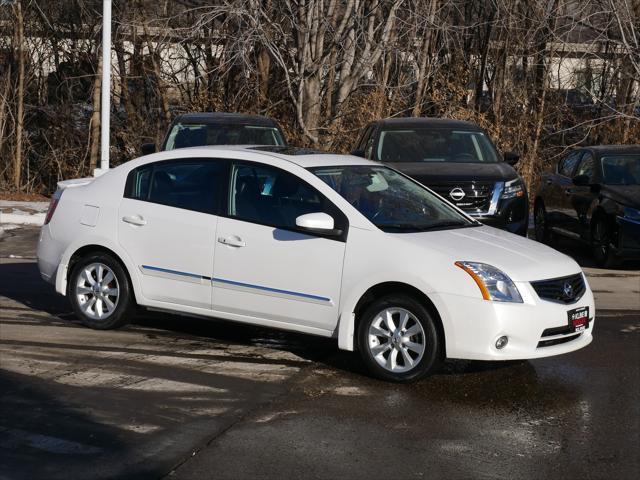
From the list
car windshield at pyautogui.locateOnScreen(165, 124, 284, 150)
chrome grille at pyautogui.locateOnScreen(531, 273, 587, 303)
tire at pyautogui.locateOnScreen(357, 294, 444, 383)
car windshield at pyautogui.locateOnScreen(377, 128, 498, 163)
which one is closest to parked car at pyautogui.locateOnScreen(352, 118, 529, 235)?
car windshield at pyautogui.locateOnScreen(377, 128, 498, 163)

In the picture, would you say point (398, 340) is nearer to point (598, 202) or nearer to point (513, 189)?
point (513, 189)

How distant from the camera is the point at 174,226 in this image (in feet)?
28.1

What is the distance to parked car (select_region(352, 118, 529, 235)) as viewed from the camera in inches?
508

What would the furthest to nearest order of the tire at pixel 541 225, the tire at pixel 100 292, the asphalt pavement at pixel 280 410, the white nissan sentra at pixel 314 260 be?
the tire at pixel 541 225 → the tire at pixel 100 292 → the white nissan sentra at pixel 314 260 → the asphalt pavement at pixel 280 410

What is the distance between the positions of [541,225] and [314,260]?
9119 millimetres

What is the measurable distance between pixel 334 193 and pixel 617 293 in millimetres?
5057

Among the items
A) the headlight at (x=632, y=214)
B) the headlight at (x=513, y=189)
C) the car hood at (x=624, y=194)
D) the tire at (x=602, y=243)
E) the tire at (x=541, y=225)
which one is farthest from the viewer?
the tire at (x=541, y=225)

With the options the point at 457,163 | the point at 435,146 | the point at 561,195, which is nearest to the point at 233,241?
the point at 457,163

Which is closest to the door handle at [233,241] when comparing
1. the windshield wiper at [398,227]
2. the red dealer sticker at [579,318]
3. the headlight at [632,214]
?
the windshield wiper at [398,227]

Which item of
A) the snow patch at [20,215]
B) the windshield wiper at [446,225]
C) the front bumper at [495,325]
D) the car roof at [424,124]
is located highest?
the car roof at [424,124]

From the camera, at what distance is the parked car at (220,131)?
1530 centimetres

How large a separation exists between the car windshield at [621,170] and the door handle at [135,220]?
7554 mm

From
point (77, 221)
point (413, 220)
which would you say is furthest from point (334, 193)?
point (77, 221)

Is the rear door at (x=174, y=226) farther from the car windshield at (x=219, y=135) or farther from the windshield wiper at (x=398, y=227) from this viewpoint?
the car windshield at (x=219, y=135)
